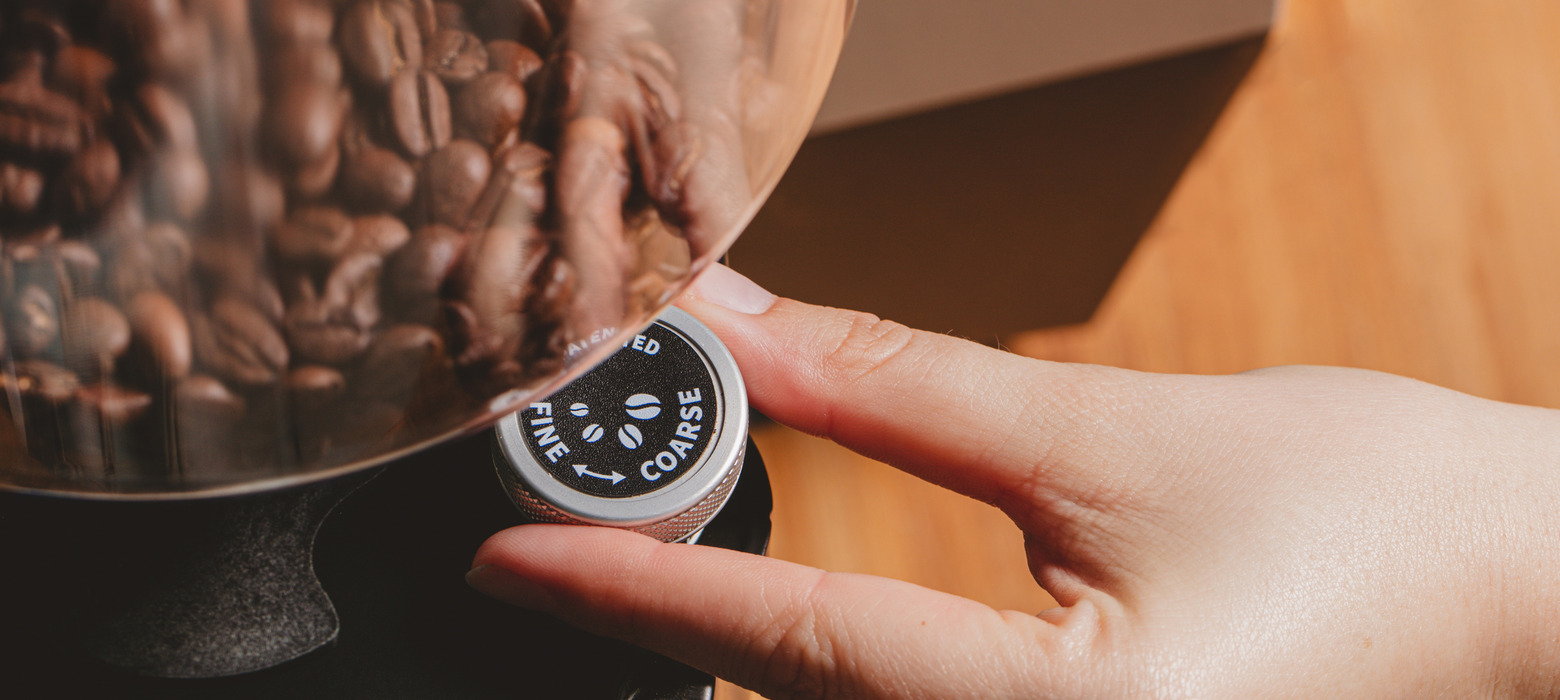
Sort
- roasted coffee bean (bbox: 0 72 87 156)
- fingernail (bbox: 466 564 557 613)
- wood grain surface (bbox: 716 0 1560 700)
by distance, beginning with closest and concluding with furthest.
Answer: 1. roasted coffee bean (bbox: 0 72 87 156)
2. fingernail (bbox: 466 564 557 613)
3. wood grain surface (bbox: 716 0 1560 700)

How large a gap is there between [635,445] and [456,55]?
0.60 ft

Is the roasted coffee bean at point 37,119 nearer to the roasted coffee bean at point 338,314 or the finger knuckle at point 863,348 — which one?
the roasted coffee bean at point 338,314

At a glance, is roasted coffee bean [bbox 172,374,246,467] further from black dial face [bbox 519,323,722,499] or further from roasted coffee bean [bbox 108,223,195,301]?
black dial face [bbox 519,323,722,499]

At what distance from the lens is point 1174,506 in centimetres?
40

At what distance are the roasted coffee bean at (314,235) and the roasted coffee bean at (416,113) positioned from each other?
2cm

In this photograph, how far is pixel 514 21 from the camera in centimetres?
25

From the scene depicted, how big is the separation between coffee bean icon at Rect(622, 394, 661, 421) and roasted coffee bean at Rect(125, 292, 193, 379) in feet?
0.61

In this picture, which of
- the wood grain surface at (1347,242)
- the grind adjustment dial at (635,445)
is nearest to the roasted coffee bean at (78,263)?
the grind adjustment dial at (635,445)

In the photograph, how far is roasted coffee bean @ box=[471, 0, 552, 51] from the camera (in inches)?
9.7

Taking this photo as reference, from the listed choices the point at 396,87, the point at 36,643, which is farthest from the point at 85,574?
the point at 396,87

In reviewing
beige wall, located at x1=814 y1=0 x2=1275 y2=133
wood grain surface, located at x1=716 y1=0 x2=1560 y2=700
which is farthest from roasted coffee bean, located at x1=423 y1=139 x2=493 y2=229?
wood grain surface, located at x1=716 y1=0 x2=1560 y2=700

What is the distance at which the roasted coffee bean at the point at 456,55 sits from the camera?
0.79ft

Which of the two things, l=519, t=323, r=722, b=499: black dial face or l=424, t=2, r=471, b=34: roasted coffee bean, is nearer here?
l=424, t=2, r=471, b=34: roasted coffee bean

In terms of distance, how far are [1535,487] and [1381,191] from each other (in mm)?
825
